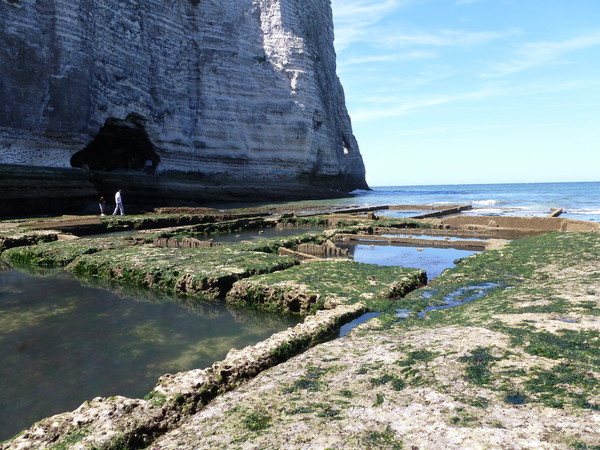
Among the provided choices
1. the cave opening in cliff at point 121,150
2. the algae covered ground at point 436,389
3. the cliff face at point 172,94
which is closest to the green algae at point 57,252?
the algae covered ground at point 436,389

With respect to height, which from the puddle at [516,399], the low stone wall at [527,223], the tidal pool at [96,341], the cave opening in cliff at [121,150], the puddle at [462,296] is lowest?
the tidal pool at [96,341]

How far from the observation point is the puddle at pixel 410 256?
398 inches

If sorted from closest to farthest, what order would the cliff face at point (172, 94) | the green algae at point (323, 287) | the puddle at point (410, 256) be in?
the green algae at point (323, 287) → the puddle at point (410, 256) → the cliff face at point (172, 94)

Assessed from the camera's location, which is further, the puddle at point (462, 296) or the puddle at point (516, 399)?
the puddle at point (462, 296)

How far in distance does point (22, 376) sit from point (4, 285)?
5020 millimetres

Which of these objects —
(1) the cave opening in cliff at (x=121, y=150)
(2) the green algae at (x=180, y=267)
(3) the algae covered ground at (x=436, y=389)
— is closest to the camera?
(3) the algae covered ground at (x=436, y=389)

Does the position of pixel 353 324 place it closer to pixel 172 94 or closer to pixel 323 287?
pixel 323 287

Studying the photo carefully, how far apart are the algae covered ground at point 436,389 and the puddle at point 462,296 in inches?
19.9

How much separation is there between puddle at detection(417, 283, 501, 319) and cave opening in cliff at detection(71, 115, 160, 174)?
99.0ft

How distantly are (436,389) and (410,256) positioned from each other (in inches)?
334

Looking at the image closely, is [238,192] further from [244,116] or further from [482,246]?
[482,246]

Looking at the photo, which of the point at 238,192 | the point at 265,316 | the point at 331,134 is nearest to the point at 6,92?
the point at 238,192

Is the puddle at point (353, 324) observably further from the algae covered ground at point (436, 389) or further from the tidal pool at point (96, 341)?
the tidal pool at point (96, 341)

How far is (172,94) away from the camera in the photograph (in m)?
36.0
